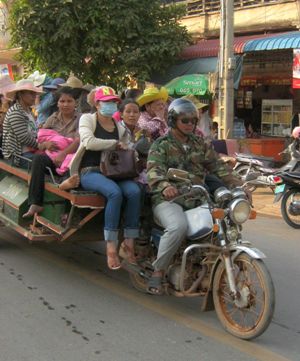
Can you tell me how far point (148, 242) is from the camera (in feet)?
15.7

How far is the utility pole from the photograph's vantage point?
39.0ft

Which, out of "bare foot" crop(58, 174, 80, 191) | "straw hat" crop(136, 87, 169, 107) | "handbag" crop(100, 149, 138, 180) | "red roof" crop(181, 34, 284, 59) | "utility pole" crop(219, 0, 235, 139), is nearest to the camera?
"handbag" crop(100, 149, 138, 180)

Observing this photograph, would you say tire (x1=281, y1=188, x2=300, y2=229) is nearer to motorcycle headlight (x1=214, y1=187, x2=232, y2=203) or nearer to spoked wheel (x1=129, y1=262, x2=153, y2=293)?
spoked wheel (x1=129, y1=262, x2=153, y2=293)

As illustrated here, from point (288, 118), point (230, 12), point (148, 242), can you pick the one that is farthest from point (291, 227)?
point (288, 118)

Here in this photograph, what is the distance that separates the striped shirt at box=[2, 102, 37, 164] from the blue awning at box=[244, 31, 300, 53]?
7.46m

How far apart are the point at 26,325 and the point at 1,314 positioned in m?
0.34

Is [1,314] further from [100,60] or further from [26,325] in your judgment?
[100,60]

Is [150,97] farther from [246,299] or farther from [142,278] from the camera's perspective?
[246,299]

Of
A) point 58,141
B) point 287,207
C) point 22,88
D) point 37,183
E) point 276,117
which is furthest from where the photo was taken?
point 276,117

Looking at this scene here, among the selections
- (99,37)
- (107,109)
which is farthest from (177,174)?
(99,37)

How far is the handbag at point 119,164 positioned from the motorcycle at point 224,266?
63cm

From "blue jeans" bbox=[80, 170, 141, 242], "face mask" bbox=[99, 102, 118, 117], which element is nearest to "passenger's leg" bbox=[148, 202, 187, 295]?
"blue jeans" bbox=[80, 170, 141, 242]

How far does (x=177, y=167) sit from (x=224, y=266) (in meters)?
0.93

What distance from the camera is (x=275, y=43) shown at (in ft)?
39.8
